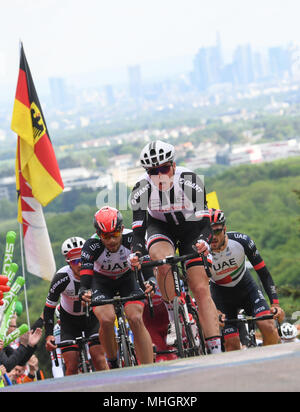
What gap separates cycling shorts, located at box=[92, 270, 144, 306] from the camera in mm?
8805

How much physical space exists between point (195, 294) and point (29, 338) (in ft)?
10.0

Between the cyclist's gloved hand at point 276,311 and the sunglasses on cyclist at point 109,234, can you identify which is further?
the cyclist's gloved hand at point 276,311

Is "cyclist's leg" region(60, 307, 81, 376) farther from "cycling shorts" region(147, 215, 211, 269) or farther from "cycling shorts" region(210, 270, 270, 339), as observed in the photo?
"cycling shorts" region(147, 215, 211, 269)

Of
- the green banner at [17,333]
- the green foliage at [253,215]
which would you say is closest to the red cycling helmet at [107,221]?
the green banner at [17,333]

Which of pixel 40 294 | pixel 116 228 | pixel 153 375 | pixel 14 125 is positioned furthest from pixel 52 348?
pixel 40 294

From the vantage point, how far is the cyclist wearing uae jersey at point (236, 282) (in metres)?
9.20

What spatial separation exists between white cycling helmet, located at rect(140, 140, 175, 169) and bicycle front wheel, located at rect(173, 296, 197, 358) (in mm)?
1498

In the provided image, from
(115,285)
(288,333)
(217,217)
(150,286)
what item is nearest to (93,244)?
(115,285)

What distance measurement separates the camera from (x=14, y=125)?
16.2 metres

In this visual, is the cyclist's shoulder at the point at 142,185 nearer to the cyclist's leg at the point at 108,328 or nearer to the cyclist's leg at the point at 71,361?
the cyclist's leg at the point at 108,328

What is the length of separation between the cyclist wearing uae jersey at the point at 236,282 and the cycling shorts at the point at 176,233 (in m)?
1.02

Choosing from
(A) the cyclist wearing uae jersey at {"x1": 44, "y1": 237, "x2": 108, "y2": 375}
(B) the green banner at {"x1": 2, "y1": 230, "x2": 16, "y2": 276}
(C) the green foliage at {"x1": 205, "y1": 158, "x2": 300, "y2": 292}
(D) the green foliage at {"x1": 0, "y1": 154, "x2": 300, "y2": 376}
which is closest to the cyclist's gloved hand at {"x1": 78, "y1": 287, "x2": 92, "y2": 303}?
(A) the cyclist wearing uae jersey at {"x1": 44, "y1": 237, "x2": 108, "y2": 375}

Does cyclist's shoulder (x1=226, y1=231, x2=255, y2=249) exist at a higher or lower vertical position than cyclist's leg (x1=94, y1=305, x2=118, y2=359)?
higher
